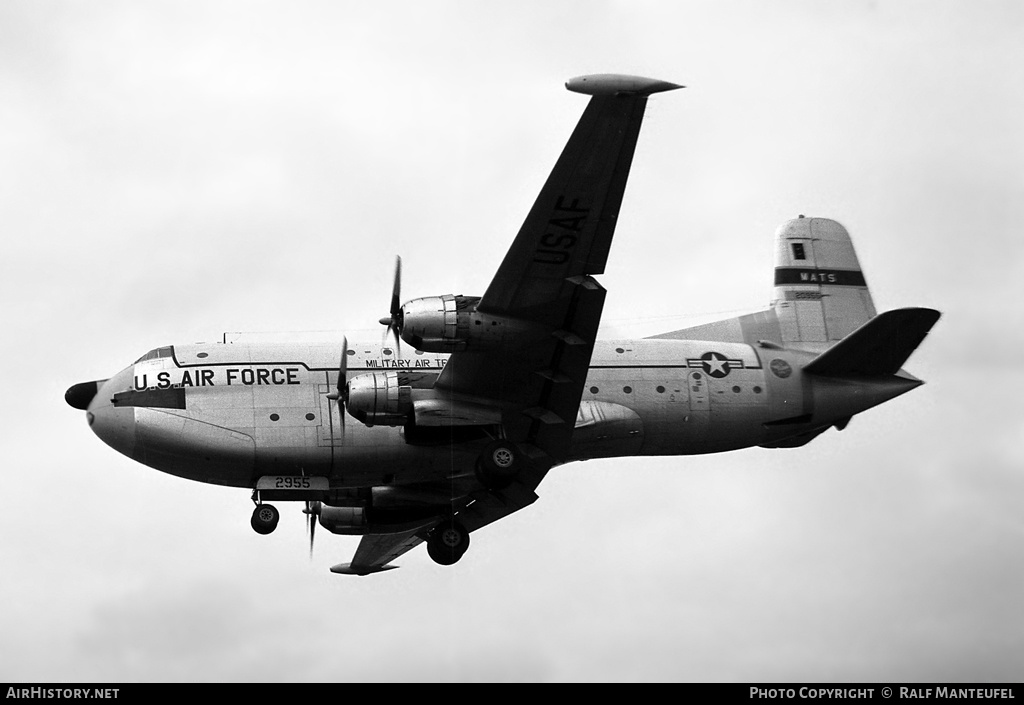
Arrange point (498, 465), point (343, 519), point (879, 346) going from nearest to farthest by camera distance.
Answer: point (498, 465) < point (879, 346) < point (343, 519)

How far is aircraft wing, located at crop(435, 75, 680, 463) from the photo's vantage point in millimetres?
34031

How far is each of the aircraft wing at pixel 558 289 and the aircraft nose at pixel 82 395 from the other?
Answer: 27.2 feet

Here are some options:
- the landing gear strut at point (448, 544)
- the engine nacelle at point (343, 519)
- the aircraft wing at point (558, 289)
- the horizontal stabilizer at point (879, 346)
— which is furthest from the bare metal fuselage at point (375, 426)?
the engine nacelle at point (343, 519)

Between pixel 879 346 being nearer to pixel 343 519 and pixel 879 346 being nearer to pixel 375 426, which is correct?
pixel 375 426

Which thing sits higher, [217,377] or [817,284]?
[817,284]

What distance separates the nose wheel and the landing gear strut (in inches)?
177

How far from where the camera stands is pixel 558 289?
36.5m

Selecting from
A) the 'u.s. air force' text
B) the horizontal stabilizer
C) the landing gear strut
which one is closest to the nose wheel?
the 'u.s. air force' text

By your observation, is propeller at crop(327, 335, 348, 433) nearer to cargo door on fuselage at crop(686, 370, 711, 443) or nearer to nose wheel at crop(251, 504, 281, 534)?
nose wheel at crop(251, 504, 281, 534)

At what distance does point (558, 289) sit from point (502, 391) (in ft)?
10.7

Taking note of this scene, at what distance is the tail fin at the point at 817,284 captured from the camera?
4478 centimetres

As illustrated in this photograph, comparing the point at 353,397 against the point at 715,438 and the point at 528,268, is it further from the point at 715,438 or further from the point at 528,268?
the point at 715,438

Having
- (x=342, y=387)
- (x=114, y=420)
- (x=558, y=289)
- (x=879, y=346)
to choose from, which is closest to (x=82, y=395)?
(x=114, y=420)
